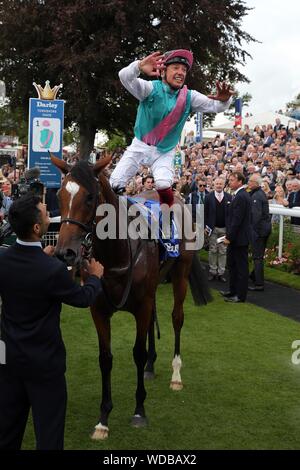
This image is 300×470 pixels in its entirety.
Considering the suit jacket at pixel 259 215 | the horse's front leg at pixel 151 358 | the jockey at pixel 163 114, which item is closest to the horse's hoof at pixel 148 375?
the horse's front leg at pixel 151 358

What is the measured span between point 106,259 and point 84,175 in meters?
0.74

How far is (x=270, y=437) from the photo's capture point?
13.1ft

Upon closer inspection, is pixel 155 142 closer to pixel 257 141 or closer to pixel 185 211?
pixel 185 211

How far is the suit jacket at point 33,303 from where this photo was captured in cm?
276

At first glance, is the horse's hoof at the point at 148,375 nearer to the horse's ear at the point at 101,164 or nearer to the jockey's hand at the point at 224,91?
the horse's ear at the point at 101,164

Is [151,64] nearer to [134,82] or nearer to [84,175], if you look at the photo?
[134,82]

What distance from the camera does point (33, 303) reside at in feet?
9.13

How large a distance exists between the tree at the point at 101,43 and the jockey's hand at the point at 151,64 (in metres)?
14.5

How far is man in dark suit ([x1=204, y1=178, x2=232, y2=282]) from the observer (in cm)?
980

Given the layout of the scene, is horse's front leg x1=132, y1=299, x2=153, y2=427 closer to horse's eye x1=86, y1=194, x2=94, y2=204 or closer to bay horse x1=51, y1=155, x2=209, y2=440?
bay horse x1=51, y1=155, x2=209, y2=440

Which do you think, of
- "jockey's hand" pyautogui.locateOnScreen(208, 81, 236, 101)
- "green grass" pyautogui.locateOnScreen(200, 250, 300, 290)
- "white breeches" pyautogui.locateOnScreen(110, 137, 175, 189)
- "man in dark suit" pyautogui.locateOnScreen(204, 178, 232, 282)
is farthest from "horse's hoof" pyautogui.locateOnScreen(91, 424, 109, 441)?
"man in dark suit" pyautogui.locateOnScreen(204, 178, 232, 282)

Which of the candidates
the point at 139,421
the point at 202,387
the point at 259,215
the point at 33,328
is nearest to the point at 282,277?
the point at 259,215

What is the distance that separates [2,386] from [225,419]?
2.04m

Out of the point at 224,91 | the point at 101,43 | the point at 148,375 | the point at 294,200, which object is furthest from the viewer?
the point at 101,43
